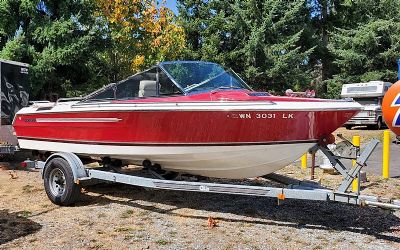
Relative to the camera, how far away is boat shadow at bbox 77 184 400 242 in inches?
221

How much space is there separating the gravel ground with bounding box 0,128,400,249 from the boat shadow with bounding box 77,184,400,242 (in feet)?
0.04

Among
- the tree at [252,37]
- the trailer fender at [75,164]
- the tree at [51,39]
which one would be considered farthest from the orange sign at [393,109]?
the tree at [252,37]

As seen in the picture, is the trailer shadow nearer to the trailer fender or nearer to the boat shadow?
the trailer fender

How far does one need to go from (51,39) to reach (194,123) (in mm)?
10954

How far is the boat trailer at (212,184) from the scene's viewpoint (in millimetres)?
4953

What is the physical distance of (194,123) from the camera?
5574 mm

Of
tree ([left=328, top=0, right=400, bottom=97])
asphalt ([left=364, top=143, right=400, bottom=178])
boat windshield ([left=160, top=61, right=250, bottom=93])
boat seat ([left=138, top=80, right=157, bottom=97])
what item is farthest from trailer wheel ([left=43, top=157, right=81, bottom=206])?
tree ([left=328, top=0, right=400, bottom=97])

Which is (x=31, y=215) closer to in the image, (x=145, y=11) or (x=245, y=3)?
(x=145, y=11)

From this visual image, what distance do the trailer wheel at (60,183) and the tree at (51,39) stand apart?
868cm

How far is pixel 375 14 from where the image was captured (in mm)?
27953

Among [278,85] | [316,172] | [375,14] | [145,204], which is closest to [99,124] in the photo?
[145,204]

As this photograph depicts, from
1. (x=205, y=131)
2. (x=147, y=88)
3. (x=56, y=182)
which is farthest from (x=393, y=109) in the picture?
(x=56, y=182)

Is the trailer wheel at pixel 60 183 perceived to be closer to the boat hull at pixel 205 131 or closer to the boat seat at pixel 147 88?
the boat hull at pixel 205 131

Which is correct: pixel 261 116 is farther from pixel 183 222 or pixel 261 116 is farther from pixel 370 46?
pixel 370 46
